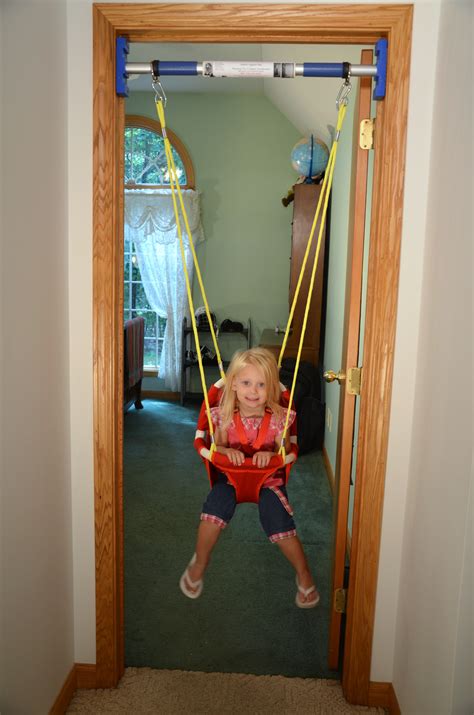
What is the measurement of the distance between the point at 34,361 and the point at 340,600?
4.38 feet

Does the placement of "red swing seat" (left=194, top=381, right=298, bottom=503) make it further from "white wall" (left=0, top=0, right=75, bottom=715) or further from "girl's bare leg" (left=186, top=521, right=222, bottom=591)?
"white wall" (left=0, top=0, right=75, bottom=715)

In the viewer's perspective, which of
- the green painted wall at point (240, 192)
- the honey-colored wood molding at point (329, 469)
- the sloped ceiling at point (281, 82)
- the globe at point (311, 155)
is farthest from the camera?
the green painted wall at point (240, 192)

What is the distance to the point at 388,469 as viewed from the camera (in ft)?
6.88

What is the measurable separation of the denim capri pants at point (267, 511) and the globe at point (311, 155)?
3147 mm

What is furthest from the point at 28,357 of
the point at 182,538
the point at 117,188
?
the point at 182,538

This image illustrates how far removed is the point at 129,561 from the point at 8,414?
1.79m

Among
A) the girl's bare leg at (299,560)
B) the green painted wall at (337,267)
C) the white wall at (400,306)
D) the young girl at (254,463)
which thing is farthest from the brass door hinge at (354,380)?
the green painted wall at (337,267)

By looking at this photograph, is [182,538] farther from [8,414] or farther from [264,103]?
[264,103]

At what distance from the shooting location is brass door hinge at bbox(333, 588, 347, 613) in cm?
228

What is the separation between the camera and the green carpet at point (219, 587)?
247 cm

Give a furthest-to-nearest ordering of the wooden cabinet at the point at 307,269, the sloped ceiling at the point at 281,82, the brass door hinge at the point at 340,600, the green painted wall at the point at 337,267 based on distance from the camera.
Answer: the wooden cabinet at the point at 307,269 → the green painted wall at the point at 337,267 → the sloped ceiling at the point at 281,82 → the brass door hinge at the point at 340,600

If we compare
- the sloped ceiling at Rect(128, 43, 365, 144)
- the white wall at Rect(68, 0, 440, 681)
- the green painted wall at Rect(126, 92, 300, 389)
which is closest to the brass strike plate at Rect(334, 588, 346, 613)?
the white wall at Rect(68, 0, 440, 681)

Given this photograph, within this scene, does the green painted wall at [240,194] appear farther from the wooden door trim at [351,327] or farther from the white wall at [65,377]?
the white wall at [65,377]

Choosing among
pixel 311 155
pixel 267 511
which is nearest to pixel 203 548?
pixel 267 511
